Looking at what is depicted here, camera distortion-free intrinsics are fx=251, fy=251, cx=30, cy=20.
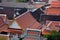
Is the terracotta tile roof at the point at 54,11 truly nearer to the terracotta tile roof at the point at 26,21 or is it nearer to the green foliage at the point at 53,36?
the terracotta tile roof at the point at 26,21

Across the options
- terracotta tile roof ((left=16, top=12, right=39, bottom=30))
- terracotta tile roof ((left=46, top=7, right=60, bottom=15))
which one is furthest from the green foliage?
terracotta tile roof ((left=46, top=7, right=60, bottom=15))

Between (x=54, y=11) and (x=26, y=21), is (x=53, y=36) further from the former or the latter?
(x=54, y=11)

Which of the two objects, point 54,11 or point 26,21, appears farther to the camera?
point 54,11

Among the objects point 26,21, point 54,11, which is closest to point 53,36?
point 26,21

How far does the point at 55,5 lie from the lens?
347 inches

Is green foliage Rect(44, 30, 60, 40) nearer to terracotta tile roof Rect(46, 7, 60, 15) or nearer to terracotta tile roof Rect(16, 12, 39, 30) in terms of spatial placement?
terracotta tile roof Rect(16, 12, 39, 30)

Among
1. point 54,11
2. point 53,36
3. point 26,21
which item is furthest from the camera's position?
point 54,11

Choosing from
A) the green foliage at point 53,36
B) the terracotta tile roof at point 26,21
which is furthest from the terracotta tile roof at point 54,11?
the green foliage at point 53,36

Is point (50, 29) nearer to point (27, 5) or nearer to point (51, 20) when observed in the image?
point (51, 20)

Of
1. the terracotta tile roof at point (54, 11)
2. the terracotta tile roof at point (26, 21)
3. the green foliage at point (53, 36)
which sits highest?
the terracotta tile roof at point (54, 11)

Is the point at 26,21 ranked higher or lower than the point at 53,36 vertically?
higher

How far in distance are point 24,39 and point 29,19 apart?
0.98 meters

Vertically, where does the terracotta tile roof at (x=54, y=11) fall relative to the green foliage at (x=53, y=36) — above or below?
above

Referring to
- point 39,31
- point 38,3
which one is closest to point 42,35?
point 39,31
